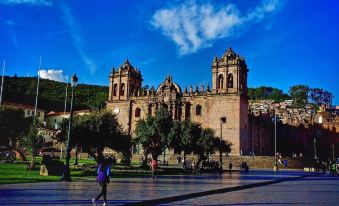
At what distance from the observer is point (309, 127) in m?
86.4

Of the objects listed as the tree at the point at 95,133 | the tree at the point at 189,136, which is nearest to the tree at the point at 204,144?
the tree at the point at 189,136

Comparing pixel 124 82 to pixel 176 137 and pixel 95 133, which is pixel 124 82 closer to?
pixel 176 137

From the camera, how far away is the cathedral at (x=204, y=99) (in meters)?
59.7

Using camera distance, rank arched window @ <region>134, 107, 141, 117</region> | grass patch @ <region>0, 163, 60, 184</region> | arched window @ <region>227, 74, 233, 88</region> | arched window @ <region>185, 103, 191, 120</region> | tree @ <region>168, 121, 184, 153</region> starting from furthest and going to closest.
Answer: arched window @ <region>134, 107, 141, 117</region>, arched window @ <region>185, 103, 191, 120</region>, arched window @ <region>227, 74, 233, 88</region>, tree @ <region>168, 121, 184, 153</region>, grass patch @ <region>0, 163, 60, 184</region>

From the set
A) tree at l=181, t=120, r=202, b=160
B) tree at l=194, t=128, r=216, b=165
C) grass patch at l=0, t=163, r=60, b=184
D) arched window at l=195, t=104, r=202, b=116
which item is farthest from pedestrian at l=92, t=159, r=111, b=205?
arched window at l=195, t=104, r=202, b=116

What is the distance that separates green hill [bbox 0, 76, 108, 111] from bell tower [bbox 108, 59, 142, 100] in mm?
35800

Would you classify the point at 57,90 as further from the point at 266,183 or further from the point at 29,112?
the point at 266,183

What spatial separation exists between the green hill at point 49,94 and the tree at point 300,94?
61.4 metres

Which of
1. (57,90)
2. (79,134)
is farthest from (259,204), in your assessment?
(57,90)

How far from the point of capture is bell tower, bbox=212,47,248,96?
199ft

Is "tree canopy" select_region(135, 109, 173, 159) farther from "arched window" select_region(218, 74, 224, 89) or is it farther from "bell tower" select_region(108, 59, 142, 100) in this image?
"bell tower" select_region(108, 59, 142, 100)

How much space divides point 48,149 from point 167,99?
21863mm

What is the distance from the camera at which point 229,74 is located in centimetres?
6169

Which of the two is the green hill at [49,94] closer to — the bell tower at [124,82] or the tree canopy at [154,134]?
the bell tower at [124,82]
